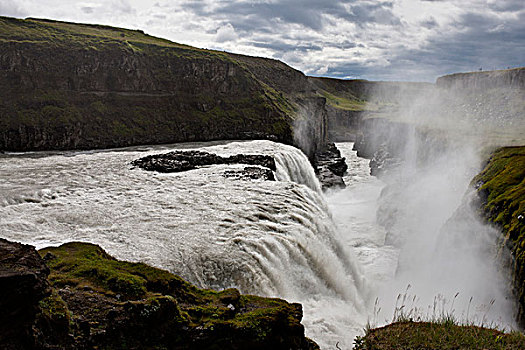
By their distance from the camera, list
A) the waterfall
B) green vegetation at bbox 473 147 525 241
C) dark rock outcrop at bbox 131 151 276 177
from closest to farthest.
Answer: green vegetation at bbox 473 147 525 241
dark rock outcrop at bbox 131 151 276 177
the waterfall

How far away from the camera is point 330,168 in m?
59.9

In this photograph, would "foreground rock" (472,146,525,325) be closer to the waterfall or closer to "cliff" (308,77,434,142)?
the waterfall

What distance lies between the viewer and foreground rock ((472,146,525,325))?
13297 mm

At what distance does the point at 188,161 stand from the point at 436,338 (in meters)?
25.9

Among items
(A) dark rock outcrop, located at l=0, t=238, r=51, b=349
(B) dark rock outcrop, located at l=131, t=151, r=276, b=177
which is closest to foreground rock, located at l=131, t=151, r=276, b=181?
(B) dark rock outcrop, located at l=131, t=151, r=276, b=177

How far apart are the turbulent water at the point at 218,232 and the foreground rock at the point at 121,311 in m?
3.54

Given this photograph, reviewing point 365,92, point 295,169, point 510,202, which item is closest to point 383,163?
point 295,169

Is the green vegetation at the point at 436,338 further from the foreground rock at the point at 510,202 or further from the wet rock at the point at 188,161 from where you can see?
the wet rock at the point at 188,161

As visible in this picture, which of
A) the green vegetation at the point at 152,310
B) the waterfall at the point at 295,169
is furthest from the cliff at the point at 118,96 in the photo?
the green vegetation at the point at 152,310

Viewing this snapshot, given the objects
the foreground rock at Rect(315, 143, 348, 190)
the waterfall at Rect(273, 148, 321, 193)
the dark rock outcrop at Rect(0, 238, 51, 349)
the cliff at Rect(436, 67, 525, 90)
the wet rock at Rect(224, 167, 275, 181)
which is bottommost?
the foreground rock at Rect(315, 143, 348, 190)

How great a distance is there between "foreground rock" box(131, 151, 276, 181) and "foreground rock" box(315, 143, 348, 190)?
20365 millimetres

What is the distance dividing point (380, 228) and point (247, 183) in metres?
14.1

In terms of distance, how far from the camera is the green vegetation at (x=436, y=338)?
26.4 feet

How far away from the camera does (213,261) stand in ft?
44.4
